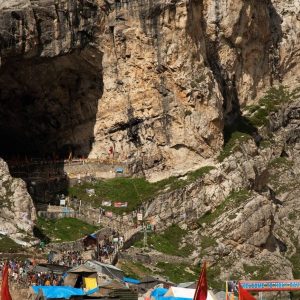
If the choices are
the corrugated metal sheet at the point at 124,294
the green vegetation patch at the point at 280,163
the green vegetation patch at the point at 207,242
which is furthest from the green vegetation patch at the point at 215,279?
the green vegetation patch at the point at 280,163

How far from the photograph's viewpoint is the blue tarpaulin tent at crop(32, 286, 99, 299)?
5131cm

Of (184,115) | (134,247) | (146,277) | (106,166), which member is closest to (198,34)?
(184,115)

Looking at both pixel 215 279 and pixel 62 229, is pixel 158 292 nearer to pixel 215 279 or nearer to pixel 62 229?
pixel 62 229

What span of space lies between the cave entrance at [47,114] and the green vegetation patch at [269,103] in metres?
16.1

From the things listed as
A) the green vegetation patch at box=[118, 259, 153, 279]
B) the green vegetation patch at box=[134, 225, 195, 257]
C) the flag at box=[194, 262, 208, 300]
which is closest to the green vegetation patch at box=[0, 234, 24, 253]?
the green vegetation patch at box=[118, 259, 153, 279]

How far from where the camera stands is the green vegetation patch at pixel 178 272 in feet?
221

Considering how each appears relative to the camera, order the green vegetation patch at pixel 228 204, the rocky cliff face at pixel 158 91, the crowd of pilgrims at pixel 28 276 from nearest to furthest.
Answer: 1. the crowd of pilgrims at pixel 28 276
2. the green vegetation patch at pixel 228 204
3. the rocky cliff face at pixel 158 91

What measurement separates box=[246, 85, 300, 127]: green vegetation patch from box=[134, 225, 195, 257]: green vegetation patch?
1842 centimetres

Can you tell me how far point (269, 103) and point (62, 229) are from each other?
30738 mm

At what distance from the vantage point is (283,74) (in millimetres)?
99062

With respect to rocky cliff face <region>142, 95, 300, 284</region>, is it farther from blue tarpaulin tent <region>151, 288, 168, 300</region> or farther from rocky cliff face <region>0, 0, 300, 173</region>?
blue tarpaulin tent <region>151, 288, 168, 300</region>

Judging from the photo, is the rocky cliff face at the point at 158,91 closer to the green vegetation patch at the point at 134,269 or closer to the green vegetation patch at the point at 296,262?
the green vegetation patch at the point at 296,262

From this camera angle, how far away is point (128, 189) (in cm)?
7662

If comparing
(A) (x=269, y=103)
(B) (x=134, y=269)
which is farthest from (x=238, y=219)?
(A) (x=269, y=103)
